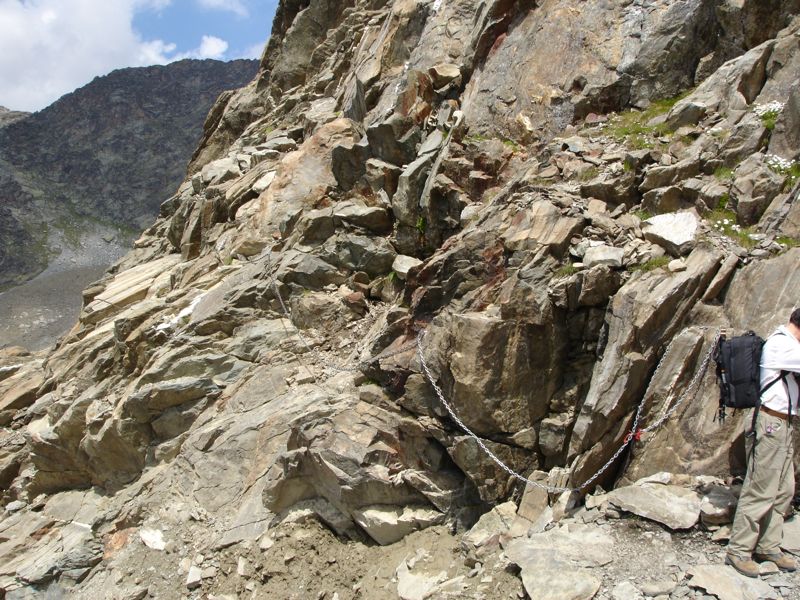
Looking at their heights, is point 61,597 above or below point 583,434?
below

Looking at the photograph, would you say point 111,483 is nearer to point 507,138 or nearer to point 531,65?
point 507,138

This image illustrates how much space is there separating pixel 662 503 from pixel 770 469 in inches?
58.6

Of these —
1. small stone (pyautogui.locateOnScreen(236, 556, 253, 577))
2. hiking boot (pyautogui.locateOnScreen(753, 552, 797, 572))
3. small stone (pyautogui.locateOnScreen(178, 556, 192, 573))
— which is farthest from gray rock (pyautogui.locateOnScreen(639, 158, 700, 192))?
small stone (pyautogui.locateOnScreen(178, 556, 192, 573))

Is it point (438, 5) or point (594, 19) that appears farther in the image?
point (438, 5)

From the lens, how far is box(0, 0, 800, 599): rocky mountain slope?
836 centimetres

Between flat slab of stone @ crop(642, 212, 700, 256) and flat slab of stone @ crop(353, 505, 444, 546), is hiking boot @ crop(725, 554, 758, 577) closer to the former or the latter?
flat slab of stone @ crop(642, 212, 700, 256)

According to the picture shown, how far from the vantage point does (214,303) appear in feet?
55.7

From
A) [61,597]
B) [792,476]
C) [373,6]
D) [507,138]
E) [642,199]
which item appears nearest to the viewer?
[792,476]

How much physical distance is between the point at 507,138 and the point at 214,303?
9.35 metres

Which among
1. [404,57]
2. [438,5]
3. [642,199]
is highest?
[438,5]

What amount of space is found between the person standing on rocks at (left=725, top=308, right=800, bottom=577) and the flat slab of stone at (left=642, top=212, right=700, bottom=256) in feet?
9.44

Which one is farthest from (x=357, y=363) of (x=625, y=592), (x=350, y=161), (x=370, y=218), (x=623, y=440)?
(x=625, y=592)

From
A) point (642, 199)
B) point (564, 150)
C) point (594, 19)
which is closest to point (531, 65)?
point (594, 19)

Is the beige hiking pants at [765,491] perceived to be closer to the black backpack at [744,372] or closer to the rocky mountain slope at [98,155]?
the black backpack at [744,372]
